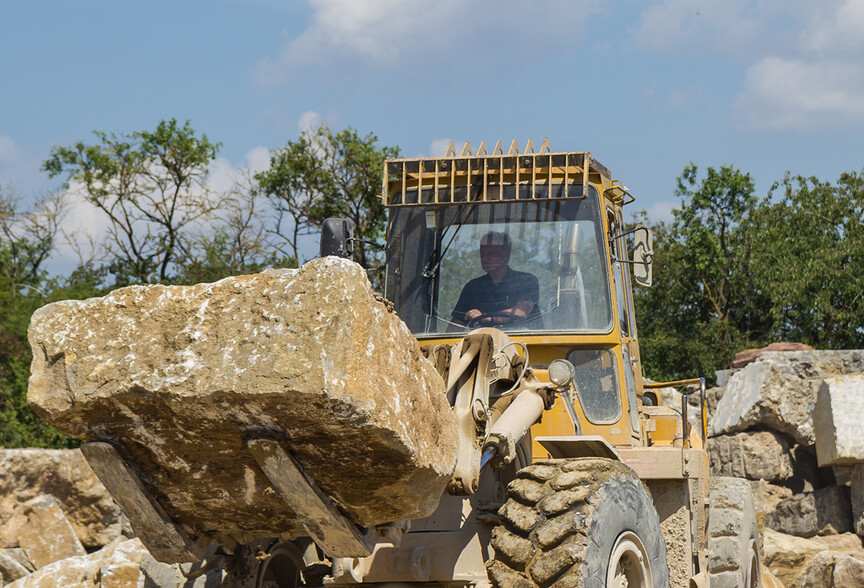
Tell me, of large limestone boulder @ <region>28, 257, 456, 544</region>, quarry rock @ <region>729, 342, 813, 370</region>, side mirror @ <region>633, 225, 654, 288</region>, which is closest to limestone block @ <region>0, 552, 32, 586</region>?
large limestone boulder @ <region>28, 257, 456, 544</region>

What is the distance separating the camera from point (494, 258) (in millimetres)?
6422

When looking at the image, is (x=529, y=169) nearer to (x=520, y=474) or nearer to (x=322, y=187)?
(x=520, y=474)

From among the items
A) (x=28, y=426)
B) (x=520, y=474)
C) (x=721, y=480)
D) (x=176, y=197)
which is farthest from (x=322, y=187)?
(x=520, y=474)

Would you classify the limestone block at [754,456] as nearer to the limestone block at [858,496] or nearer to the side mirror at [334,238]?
the limestone block at [858,496]

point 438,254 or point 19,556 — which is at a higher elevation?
point 438,254

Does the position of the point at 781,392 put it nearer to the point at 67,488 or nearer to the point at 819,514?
the point at 819,514

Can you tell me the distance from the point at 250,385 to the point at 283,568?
9.58ft

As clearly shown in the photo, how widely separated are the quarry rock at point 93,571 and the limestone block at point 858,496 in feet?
24.2

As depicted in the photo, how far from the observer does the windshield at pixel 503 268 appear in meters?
6.27

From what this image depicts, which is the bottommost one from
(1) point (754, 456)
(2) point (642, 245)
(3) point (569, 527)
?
(1) point (754, 456)

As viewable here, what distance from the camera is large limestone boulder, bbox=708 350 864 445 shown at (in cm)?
1295

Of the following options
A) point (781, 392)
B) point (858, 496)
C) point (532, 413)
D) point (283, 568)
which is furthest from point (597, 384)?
point (781, 392)

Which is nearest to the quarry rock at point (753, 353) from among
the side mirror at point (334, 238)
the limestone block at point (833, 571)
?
the limestone block at point (833, 571)

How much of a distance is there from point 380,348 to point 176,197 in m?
20.7
